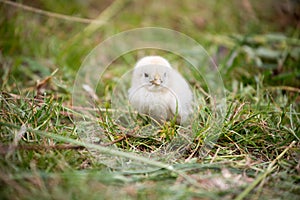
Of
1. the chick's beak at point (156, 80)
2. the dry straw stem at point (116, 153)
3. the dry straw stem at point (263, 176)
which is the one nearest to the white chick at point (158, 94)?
the chick's beak at point (156, 80)

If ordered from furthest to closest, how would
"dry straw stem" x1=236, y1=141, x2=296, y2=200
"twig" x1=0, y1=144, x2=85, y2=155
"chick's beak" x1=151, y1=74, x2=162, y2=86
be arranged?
"chick's beak" x1=151, y1=74, x2=162, y2=86 → "twig" x1=0, y1=144, x2=85, y2=155 → "dry straw stem" x1=236, y1=141, x2=296, y2=200

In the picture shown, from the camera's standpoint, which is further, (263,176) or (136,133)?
(136,133)

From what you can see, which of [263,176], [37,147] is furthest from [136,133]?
[263,176]

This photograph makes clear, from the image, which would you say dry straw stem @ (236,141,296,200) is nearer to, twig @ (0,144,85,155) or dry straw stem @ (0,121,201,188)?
dry straw stem @ (0,121,201,188)

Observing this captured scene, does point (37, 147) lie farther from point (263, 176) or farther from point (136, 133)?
point (263, 176)

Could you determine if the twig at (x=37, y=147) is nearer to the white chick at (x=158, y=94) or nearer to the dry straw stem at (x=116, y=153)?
the dry straw stem at (x=116, y=153)

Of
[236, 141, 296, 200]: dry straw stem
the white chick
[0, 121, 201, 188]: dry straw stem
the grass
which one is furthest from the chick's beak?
[236, 141, 296, 200]: dry straw stem
